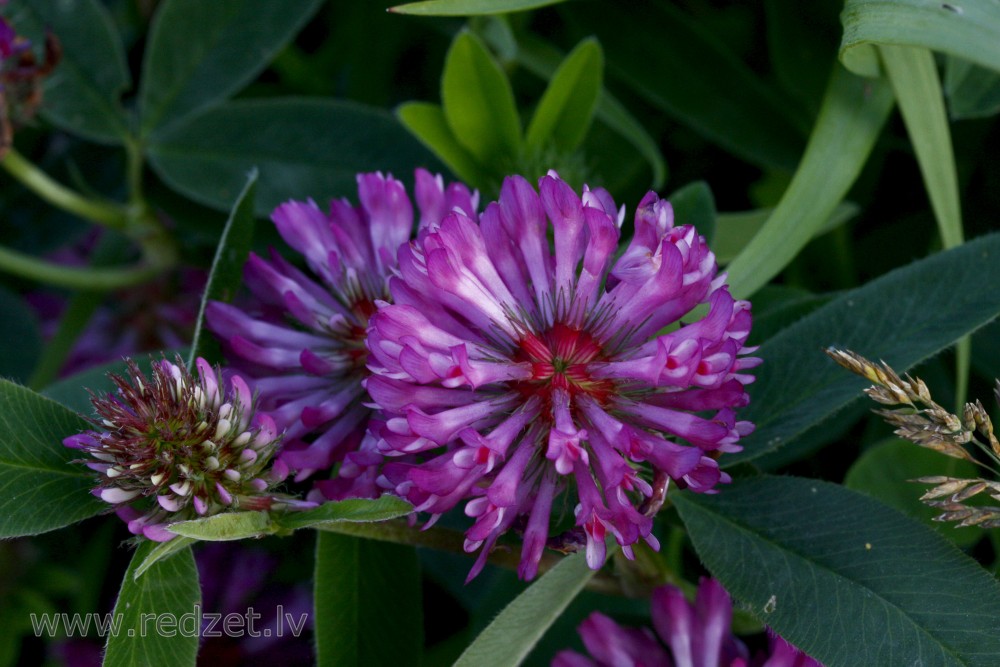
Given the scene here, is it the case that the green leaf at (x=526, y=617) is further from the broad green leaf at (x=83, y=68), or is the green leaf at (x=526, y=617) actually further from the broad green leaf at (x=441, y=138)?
the broad green leaf at (x=83, y=68)

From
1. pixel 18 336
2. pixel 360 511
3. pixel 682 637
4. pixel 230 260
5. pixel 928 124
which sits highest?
pixel 928 124

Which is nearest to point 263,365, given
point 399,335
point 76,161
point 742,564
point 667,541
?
point 399,335

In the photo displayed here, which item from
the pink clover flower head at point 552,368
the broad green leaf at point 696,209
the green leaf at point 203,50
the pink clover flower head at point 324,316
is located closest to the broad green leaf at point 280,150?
the green leaf at point 203,50

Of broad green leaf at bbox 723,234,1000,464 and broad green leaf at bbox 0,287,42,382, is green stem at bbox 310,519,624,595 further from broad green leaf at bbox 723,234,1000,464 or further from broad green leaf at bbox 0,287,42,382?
broad green leaf at bbox 0,287,42,382

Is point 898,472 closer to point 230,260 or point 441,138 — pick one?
point 441,138

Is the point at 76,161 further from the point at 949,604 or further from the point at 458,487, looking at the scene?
the point at 949,604

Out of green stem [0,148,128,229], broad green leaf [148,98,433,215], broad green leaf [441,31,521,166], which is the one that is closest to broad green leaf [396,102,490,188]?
broad green leaf [441,31,521,166]

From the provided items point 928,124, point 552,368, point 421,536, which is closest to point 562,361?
point 552,368
